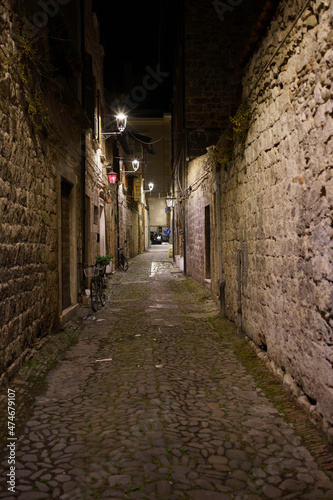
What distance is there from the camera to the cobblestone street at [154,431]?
2355 mm

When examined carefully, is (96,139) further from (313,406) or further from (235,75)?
(313,406)

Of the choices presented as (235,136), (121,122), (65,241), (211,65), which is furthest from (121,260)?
(235,136)

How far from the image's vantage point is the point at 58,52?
588cm

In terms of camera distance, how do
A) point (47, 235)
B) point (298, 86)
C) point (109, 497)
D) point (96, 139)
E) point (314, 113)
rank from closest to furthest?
1. point (109, 497)
2. point (314, 113)
3. point (298, 86)
4. point (47, 235)
5. point (96, 139)

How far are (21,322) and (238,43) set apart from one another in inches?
536

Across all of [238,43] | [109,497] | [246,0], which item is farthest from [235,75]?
[109,497]

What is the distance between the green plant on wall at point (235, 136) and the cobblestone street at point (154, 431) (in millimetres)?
3042

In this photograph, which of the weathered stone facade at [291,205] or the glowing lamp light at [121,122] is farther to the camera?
the glowing lamp light at [121,122]

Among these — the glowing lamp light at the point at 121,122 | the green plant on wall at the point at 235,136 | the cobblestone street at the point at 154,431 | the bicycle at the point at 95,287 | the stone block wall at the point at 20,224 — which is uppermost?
the glowing lamp light at the point at 121,122

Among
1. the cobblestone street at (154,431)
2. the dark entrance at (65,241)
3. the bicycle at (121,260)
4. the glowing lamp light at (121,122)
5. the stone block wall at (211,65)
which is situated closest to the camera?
the cobblestone street at (154,431)

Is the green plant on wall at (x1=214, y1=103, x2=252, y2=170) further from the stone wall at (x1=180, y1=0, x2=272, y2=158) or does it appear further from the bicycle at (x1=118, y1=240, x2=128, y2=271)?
the bicycle at (x1=118, y1=240, x2=128, y2=271)

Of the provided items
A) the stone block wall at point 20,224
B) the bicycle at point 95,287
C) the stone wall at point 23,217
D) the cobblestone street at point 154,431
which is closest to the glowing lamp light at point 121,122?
the bicycle at point 95,287

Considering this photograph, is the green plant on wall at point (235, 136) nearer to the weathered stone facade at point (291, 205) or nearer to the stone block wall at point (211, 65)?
the weathered stone facade at point (291, 205)

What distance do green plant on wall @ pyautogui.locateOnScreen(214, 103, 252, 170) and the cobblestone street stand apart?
9.98 feet
